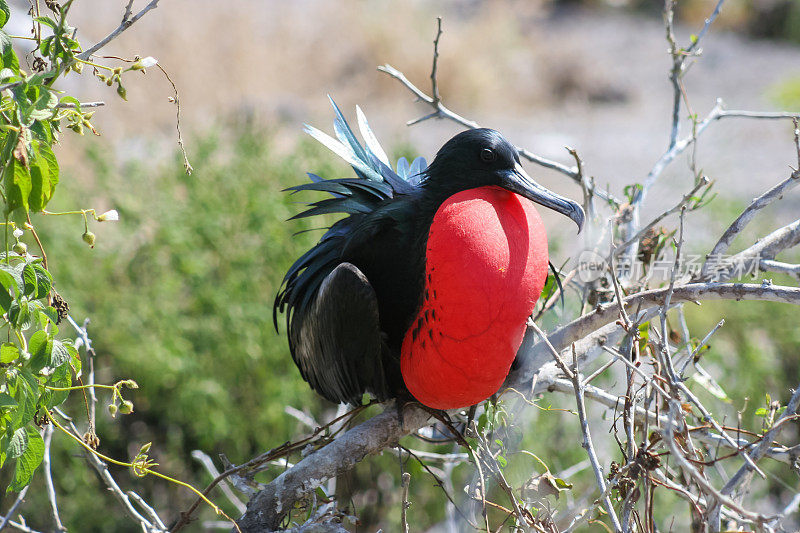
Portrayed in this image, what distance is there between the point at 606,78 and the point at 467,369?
783 cm

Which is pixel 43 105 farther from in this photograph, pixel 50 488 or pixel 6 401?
pixel 50 488

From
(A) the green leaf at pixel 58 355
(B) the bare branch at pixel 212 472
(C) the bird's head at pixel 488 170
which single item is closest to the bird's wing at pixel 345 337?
(C) the bird's head at pixel 488 170

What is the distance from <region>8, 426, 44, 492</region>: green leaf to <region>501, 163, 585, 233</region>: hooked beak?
2.72 feet

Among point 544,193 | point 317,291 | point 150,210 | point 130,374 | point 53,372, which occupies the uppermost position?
point 544,193

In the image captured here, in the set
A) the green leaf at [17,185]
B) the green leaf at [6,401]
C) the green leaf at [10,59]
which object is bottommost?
the green leaf at [6,401]

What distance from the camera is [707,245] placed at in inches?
160

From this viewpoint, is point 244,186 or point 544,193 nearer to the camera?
point 544,193

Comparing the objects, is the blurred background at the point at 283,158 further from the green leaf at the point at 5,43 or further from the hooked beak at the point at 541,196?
the green leaf at the point at 5,43

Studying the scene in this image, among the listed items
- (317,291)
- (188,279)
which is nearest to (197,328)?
(188,279)

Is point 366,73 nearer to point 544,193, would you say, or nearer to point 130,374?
point 130,374

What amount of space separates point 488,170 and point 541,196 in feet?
0.35

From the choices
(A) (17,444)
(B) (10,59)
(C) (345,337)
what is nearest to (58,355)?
(A) (17,444)

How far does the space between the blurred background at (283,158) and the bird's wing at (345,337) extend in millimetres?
285

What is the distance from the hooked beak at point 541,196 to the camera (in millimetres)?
1335
